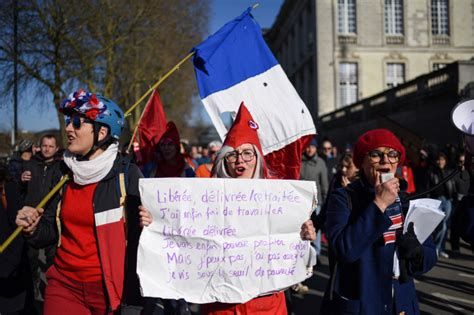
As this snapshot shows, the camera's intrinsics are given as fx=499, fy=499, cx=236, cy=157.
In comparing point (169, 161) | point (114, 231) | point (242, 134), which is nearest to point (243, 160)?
point (242, 134)

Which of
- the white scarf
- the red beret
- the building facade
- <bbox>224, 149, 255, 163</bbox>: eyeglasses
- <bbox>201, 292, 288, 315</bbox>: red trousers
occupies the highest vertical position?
the building facade

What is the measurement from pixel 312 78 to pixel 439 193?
33318mm

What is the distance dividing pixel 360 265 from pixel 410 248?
282mm

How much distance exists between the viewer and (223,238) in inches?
106

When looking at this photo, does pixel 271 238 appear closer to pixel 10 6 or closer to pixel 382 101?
pixel 10 6

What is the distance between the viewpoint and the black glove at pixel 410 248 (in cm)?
259

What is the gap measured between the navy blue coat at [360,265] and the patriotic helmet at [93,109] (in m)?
1.38

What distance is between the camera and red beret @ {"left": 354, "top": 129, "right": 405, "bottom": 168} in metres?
2.70

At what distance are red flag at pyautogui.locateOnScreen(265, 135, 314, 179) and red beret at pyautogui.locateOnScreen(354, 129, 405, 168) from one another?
1402mm

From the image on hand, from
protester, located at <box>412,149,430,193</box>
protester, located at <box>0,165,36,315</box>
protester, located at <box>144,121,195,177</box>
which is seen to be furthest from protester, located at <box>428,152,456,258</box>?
protester, located at <box>0,165,36,315</box>

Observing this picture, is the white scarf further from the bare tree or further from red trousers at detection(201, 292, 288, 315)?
the bare tree

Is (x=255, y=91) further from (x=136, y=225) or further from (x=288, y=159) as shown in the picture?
(x=136, y=225)

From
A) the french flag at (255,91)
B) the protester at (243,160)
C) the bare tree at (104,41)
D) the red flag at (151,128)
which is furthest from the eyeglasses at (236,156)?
the bare tree at (104,41)

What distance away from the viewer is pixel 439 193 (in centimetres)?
911
